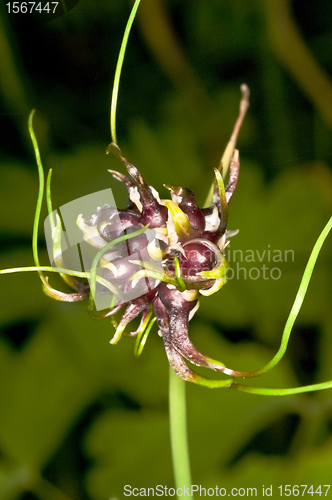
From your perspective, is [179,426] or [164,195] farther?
[164,195]

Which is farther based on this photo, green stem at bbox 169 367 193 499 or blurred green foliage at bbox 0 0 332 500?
blurred green foliage at bbox 0 0 332 500

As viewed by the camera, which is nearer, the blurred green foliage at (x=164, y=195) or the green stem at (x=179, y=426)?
the green stem at (x=179, y=426)

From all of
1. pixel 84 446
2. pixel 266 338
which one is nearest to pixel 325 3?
pixel 266 338

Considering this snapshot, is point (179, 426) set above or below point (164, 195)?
below
